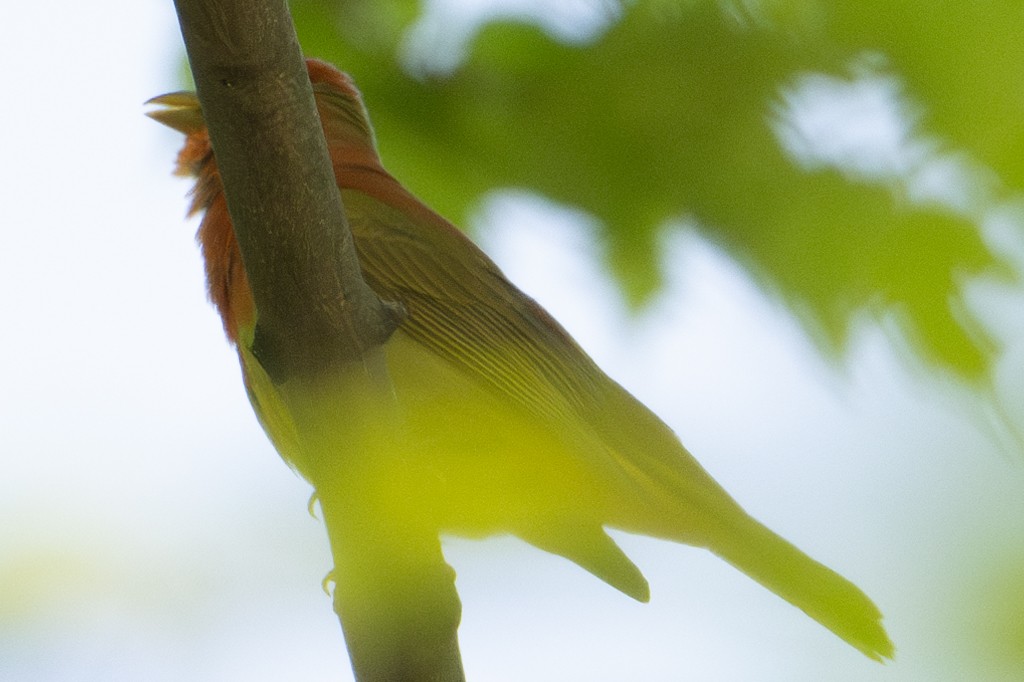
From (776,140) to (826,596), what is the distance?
71cm

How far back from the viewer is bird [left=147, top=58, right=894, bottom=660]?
2029 millimetres

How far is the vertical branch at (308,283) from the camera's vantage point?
152 cm

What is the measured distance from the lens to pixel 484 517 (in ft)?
3.16

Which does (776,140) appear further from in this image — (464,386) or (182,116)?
(182,116)

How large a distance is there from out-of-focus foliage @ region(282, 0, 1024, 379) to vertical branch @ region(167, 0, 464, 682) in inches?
20.4

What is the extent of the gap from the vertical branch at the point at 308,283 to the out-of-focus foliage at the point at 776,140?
1.70 feet

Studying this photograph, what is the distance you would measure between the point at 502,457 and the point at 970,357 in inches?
20.1

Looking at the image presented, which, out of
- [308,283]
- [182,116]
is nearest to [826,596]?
[308,283]

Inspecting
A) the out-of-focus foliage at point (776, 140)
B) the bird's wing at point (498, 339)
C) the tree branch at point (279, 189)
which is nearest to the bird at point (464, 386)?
the bird's wing at point (498, 339)

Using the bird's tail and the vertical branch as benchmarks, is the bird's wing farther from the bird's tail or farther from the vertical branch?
the vertical branch

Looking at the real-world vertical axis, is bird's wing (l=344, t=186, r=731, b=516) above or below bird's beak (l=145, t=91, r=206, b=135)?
below

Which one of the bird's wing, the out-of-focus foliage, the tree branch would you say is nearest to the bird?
the bird's wing

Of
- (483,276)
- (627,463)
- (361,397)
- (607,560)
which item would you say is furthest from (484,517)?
(483,276)

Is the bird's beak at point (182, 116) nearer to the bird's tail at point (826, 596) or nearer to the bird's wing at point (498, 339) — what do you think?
the bird's wing at point (498, 339)
